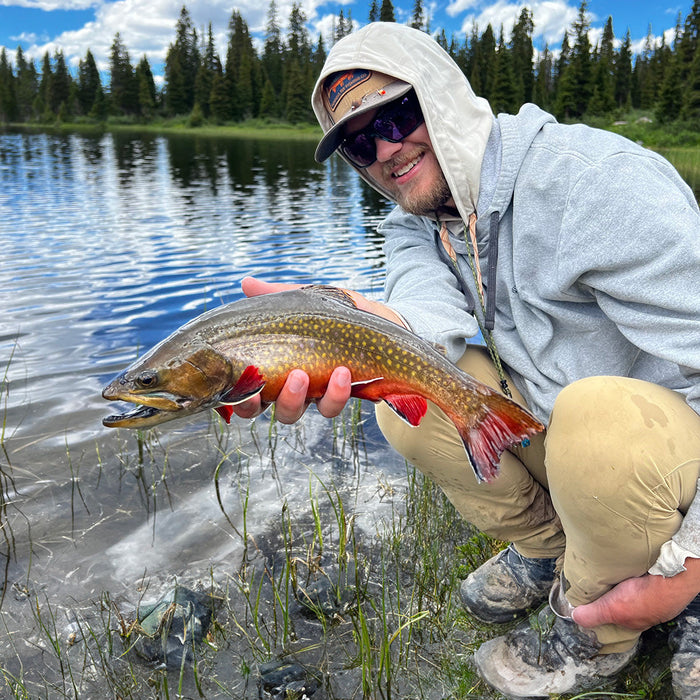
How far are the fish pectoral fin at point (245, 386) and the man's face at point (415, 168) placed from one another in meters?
1.25

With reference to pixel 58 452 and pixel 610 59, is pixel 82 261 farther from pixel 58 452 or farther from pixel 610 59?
pixel 610 59

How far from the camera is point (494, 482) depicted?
3008 mm

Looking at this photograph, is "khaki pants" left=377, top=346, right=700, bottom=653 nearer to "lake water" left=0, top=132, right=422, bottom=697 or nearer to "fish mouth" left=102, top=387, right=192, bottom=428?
"fish mouth" left=102, top=387, right=192, bottom=428

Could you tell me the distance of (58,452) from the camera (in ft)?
17.5

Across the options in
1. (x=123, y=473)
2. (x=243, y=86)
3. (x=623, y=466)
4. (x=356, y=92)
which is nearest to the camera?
(x=623, y=466)

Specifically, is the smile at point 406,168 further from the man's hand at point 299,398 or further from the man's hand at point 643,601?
the man's hand at point 643,601

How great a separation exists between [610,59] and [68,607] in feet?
315

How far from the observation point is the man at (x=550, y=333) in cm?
234

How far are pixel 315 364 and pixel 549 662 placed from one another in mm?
1578

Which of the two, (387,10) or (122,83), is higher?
(387,10)

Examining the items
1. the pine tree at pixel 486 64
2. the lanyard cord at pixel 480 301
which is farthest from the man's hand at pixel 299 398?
the pine tree at pixel 486 64

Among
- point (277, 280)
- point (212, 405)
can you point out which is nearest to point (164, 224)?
point (277, 280)

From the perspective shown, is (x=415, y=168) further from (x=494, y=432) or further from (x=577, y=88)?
(x=577, y=88)

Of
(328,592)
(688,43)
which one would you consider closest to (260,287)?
(328,592)
